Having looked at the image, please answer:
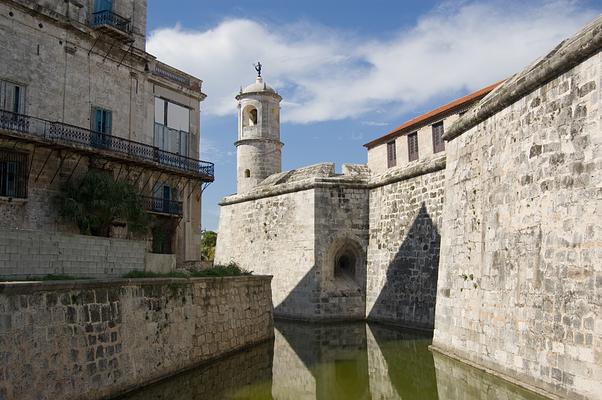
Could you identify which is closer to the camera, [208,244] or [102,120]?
[102,120]

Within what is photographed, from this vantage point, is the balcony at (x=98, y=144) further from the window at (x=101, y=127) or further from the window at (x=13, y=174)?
the window at (x=13, y=174)

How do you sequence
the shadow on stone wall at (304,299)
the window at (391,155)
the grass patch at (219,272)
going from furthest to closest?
1. the window at (391,155)
2. the shadow on stone wall at (304,299)
3. the grass patch at (219,272)

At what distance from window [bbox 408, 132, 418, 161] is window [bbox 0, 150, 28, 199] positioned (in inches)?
512

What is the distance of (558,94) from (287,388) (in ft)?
21.3

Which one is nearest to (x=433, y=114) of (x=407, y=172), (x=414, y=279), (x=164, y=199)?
(x=407, y=172)

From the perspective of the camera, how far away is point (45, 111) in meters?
13.5

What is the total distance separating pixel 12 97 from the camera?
1279cm

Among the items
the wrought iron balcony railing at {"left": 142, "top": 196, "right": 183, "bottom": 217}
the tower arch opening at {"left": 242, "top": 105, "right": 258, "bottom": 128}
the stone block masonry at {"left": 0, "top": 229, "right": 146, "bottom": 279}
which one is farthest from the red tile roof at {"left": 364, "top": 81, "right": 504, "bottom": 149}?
the stone block masonry at {"left": 0, "top": 229, "right": 146, "bottom": 279}

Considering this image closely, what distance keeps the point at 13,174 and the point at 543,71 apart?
1107 centimetres

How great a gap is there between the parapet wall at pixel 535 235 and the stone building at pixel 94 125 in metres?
6.23

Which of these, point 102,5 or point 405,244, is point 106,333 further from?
point 102,5

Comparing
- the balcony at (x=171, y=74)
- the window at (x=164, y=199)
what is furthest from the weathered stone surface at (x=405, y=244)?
the balcony at (x=171, y=74)

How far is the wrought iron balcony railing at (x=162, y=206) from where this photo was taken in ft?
51.7

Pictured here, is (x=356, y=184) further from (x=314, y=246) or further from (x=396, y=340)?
(x=396, y=340)
